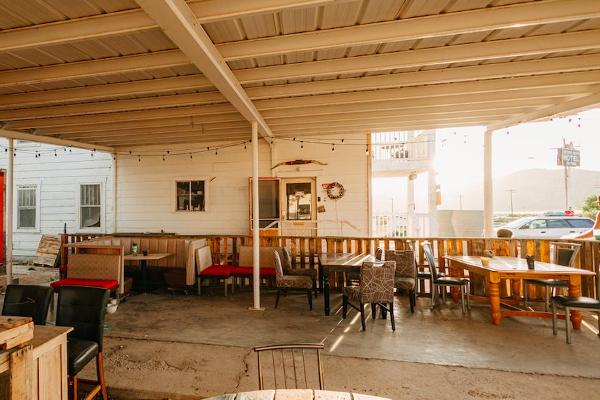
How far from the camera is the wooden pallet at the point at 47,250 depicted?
8875mm

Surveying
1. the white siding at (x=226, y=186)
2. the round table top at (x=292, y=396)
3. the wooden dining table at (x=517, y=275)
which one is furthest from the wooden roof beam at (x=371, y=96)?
the round table top at (x=292, y=396)

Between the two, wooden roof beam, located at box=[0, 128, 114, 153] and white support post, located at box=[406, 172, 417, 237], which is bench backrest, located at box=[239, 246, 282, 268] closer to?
wooden roof beam, located at box=[0, 128, 114, 153]

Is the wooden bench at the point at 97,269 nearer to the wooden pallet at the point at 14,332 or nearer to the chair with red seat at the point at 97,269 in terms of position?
the chair with red seat at the point at 97,269

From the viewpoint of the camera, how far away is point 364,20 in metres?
3.00

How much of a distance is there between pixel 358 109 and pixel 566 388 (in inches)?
169

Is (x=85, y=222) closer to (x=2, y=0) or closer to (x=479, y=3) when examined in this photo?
(x=2, y=0)

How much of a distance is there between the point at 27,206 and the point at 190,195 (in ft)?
18.3

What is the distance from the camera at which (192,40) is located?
2799mm

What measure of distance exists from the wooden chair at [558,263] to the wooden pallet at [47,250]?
442 inches

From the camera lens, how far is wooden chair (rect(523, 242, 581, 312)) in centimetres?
460

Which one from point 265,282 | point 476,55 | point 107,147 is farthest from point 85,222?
point 476,55

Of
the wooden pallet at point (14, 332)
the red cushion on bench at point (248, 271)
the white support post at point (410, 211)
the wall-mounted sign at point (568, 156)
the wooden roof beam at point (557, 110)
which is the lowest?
the red cushion on bench at point (248, 271)

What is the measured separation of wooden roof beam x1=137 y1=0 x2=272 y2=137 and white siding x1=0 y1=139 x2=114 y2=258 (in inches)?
253

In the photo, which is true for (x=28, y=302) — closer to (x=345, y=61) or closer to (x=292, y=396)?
(x=292, y=396)
